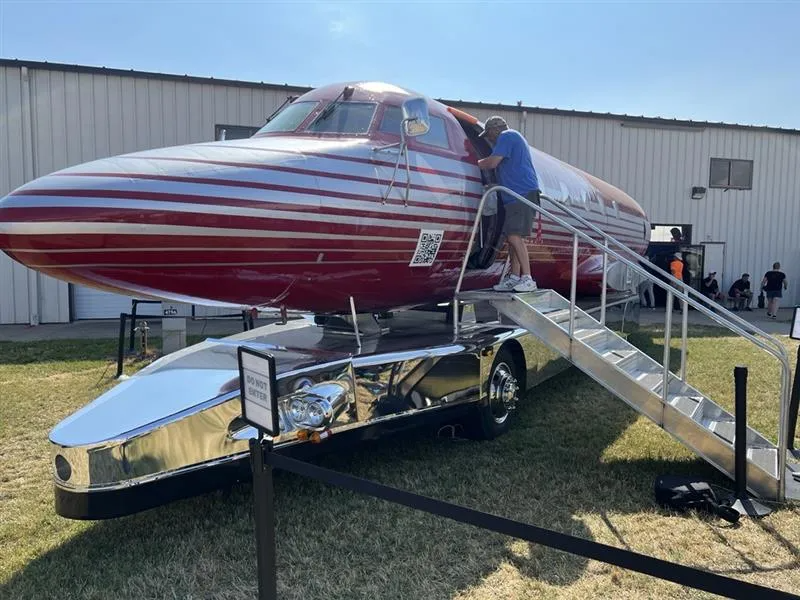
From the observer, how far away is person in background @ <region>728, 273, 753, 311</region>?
720 inches

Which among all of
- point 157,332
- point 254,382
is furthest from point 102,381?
point 254,382

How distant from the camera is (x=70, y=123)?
13.7m

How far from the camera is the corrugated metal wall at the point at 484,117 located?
13625mm

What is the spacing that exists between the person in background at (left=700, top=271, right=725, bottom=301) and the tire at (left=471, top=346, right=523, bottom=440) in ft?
47.8

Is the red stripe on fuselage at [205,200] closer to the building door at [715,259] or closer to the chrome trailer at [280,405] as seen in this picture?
the chrome trailer at [280,405]

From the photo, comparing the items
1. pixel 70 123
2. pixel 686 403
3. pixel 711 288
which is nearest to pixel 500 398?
pixel 686 403

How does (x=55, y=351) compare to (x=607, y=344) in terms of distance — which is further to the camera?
(x=55, y=351)

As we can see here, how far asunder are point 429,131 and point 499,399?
97.9 inches

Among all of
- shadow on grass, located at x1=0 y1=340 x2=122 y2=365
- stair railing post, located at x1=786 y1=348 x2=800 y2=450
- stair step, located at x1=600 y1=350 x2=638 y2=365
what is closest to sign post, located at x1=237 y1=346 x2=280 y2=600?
stair step, located at x1=600 y1=350 x2=638 y2=365

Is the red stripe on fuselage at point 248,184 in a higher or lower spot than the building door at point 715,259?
higher

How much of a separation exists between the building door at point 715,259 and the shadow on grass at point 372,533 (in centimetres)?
1543

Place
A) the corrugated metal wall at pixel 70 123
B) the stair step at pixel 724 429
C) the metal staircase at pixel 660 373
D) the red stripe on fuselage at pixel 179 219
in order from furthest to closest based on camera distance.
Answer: the corrugated metal wall at pixel 70 123 → the stair step at pixel 724 429 → the metal staircase at pixel 660 373 → the red stripe on fuselage at pixel 179 219

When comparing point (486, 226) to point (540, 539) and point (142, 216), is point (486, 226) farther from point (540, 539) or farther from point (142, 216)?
point (540, 539)

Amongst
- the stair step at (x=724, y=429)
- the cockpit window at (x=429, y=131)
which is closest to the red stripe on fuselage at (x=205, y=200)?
the cockpit window at (x=429, y=131)
